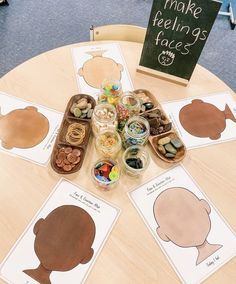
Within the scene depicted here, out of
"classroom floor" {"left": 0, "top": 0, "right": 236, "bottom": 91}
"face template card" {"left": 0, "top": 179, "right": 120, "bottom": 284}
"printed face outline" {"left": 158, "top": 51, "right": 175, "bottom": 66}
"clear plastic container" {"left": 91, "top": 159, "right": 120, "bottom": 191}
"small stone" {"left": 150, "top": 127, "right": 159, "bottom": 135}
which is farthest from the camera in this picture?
"classroom floor" {"left": 0, "top": 0, "right": 236, "bottom": 91}

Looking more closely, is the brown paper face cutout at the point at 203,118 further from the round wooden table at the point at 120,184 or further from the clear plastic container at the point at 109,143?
the clear plastic container at the point at 109,143

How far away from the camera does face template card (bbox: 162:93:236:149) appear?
0.93 metres

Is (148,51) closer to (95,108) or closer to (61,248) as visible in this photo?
(95,108)

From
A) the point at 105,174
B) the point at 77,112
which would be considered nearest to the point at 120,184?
the point at 105,174

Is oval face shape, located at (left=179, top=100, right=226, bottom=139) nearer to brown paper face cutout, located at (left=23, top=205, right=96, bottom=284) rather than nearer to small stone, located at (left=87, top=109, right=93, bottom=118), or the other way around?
small stone, located at (left=87, top=109, right=93, bottom=118)

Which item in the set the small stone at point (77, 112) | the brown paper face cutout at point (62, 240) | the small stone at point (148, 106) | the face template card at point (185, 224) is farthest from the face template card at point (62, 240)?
the small stone at point (148, 106)

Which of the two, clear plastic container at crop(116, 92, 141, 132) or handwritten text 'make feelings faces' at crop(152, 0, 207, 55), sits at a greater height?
handwritten text 'make feelings faces' at crop(152, 0, 207, 55)

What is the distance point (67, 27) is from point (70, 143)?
1626 millimetres

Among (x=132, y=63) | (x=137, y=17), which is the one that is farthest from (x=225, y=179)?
(x=137, y=17)

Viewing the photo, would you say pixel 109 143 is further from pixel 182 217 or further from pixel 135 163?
pixel 182 217

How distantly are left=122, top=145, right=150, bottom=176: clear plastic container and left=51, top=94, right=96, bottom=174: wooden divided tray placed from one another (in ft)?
0.43

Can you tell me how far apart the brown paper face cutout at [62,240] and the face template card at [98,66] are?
458mm

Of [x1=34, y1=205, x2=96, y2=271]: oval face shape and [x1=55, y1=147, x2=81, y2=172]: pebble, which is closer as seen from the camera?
[x1=34, y1=205, x2=96, y2=271]: oval face shape

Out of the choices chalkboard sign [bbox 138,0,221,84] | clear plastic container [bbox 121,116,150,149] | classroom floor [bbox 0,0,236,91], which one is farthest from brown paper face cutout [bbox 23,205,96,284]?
classroom floor [bbox 0,0,236,91]
